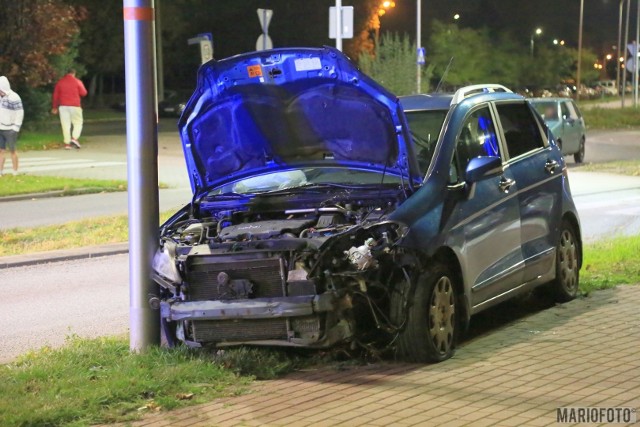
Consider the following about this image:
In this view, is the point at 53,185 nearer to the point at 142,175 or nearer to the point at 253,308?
the point at 142,175

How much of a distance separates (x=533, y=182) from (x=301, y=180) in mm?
2041

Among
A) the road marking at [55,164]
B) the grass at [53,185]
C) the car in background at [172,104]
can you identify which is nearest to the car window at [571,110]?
the road marking at [55,164]

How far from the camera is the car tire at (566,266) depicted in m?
9.38

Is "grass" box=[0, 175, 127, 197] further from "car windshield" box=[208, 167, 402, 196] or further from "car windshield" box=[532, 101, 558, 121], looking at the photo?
"car windshield" box=[208, 167, 402, 196]

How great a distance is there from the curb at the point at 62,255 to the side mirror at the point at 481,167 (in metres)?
6.28

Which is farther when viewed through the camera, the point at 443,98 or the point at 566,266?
the point at 566,266

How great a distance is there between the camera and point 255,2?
66375 mm

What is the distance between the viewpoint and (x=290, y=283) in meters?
6.90

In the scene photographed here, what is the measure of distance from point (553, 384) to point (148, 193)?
2.96m

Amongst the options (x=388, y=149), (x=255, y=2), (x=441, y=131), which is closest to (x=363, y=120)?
(x=388, y=149)

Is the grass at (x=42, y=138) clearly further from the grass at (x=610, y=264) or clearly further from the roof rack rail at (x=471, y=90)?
the roof rack rail at (x=471, y=90)

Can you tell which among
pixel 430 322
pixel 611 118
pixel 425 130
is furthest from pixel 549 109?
pixel 611 118

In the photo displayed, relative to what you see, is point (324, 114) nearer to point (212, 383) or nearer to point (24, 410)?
point (212, 383)

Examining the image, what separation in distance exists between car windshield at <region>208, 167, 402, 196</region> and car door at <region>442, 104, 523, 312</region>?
2.16ft
